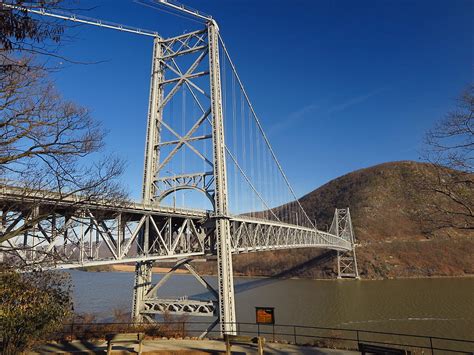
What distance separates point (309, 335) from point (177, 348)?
8.71 metres

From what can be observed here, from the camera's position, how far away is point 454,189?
8.65 m

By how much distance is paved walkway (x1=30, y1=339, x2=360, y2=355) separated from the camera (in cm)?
896

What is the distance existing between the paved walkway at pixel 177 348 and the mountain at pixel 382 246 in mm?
41128

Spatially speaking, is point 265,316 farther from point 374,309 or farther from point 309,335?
point 374,309

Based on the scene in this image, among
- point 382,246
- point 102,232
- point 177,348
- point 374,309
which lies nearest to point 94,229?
point 102,232

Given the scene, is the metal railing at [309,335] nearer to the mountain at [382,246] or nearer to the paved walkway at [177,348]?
the paved walkway at [177,348]

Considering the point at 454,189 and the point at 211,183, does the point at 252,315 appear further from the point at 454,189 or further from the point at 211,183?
the point at 454,189

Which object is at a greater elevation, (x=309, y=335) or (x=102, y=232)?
(x=102, y=232)

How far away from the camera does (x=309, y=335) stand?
1574 cm

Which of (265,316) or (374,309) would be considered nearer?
(265,316)

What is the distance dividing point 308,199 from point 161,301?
106 metres

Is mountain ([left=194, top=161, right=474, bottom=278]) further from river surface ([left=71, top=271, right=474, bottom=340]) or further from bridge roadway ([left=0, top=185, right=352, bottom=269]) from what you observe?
bridge roadway ([left=0, top=185, right=352, bottom=269])

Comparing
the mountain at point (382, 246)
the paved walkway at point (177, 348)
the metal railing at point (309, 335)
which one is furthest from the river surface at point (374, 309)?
the paved walkway at point (177, 348)

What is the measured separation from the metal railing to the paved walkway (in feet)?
1.43
